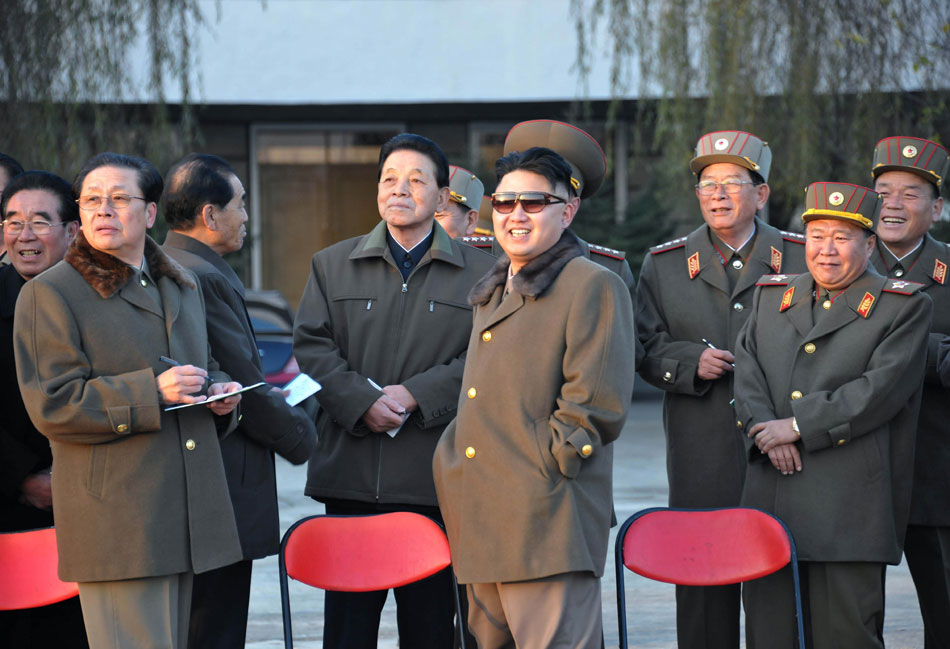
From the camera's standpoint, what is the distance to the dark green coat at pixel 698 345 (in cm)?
464

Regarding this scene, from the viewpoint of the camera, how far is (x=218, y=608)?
13.3ft

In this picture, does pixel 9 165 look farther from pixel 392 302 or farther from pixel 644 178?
pixel 644 178

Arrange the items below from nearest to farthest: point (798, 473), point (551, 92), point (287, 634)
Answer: point (287, 634) → point (798, 473) → point (551, 92)

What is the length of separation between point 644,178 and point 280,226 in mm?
4487

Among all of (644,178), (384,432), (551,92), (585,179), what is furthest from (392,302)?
(644,178)

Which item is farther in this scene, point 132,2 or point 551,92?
point 551,92

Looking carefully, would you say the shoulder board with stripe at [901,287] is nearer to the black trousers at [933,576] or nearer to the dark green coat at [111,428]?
the black trousers at [933,576]

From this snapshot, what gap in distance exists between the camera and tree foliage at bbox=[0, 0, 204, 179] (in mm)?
9180

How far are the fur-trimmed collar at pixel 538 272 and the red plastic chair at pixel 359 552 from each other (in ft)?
2.46

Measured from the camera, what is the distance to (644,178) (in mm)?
14797

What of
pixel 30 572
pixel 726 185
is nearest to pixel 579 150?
pixel 726 185

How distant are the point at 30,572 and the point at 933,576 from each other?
313 centimetres

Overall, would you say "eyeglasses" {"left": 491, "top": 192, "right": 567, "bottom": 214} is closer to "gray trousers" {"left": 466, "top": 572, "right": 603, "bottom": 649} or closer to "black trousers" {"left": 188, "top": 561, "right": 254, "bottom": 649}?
"gray trousers" {"left": 466, "top": 572, "right": 603, "bottom": 649}

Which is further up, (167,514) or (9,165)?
(9,165)
